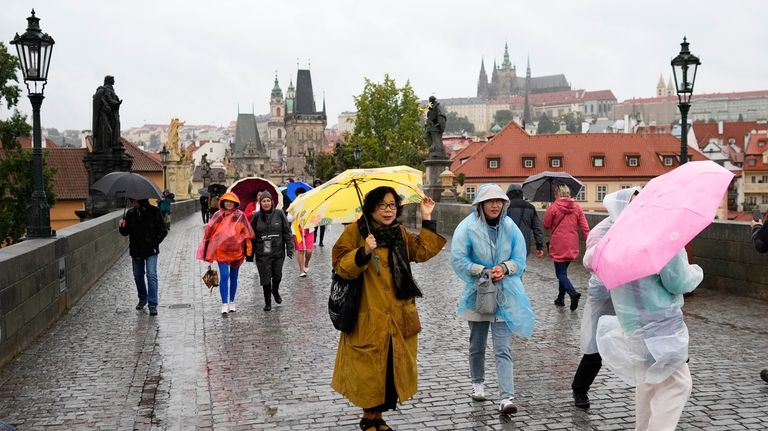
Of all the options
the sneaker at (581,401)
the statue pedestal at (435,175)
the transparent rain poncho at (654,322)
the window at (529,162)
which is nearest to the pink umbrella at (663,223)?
the transparent rain poncho at (654,322)

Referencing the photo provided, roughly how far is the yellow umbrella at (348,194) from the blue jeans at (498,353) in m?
1.16

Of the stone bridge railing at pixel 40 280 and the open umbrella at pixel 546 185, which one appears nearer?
the stone bridge railing at pixel 40 280

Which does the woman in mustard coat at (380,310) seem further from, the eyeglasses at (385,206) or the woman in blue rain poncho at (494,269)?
the woman in blue rain poncho at (494,269)

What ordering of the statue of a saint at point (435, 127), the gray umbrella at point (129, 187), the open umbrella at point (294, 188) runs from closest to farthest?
1. the gray umbrella at point (129, 187)
2. the open umbrella at point (294, 188)
3. the statue of a saint at point (435, 127)

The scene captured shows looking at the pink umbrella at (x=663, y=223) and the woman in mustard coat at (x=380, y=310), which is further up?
the pink umbrella at (x=663, y=223)

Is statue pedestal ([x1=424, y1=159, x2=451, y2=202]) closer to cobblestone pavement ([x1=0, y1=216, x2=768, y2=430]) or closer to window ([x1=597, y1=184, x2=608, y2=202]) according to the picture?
cobblestone pavement ([x1=0, y1=216, x2=768, y2=430])

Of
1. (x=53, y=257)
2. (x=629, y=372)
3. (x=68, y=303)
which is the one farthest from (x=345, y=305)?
(x=68, y=303)

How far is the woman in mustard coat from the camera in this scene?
17.6ft

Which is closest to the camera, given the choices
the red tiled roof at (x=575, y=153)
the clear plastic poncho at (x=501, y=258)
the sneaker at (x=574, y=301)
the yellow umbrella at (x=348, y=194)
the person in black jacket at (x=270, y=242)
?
the yellow umbrella at (x=348, y=194)

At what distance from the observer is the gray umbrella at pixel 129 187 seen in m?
10.7

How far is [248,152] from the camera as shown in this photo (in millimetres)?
170000

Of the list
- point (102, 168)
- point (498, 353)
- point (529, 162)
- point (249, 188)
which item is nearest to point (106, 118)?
point (102, 168)

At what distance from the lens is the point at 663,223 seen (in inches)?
175

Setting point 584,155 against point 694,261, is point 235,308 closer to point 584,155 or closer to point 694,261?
point 694,261
